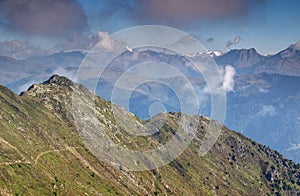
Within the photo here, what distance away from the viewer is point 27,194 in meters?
197

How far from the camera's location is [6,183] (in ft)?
638

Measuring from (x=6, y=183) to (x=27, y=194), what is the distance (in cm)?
1123
